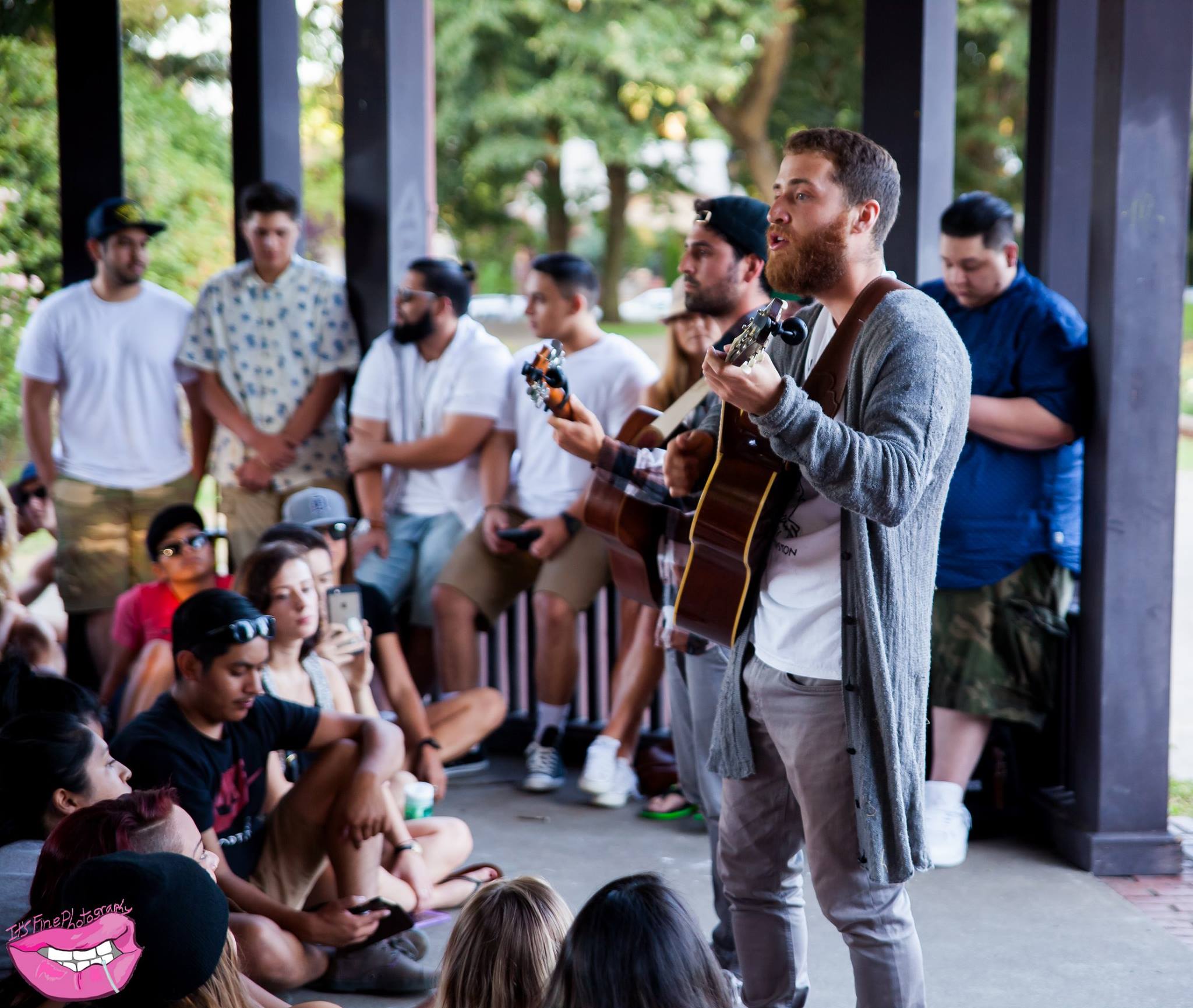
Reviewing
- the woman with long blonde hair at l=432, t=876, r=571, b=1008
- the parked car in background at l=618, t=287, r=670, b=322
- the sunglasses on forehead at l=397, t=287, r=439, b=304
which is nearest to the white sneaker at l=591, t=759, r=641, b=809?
the sunglasses on forehead at l=397, t=287, r=439, b=304

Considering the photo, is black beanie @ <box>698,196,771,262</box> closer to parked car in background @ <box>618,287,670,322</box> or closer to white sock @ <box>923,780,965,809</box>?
white sock @ <box>923,780,965,809</box>

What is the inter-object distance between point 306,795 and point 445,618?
1781mm

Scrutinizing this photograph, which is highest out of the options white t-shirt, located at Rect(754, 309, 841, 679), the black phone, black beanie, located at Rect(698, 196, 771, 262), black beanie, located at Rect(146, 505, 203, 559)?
black beanie, located at Rect(698, 196, 771, 262)

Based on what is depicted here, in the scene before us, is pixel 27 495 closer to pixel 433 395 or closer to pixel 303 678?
pixel 433 395

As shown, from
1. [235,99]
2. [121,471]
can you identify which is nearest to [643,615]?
[121,471]

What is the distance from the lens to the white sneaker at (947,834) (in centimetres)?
416

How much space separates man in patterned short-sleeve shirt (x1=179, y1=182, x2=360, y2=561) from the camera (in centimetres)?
555

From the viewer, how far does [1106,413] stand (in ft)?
13.3

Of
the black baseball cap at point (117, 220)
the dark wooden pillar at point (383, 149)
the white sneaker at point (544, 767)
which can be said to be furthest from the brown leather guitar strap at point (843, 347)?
the black baseball cap at point (117, 220)

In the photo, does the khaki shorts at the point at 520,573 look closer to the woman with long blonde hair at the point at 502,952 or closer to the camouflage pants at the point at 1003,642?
the camouflage pants at the point at 1003,642

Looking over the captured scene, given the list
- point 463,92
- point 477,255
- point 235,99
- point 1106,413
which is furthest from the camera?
point 477,255

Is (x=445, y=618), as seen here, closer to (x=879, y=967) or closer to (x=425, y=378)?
(x=425, y=378)

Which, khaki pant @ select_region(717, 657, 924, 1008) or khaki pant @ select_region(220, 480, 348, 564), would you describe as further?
khaki pant @ select_region(220, 480, 348, 564)

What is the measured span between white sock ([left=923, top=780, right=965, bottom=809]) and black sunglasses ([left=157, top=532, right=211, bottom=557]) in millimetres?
2500
